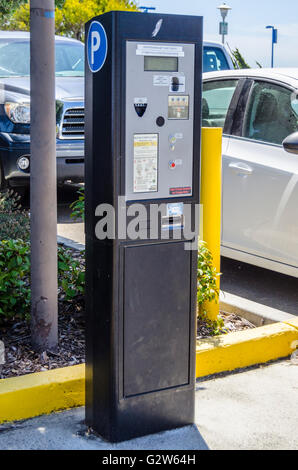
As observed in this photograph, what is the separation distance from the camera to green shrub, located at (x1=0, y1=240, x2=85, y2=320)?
4312 mm

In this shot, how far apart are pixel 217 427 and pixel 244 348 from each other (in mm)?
815

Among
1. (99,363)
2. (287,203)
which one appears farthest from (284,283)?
(99,363)

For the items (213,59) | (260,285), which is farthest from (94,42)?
(213,59)

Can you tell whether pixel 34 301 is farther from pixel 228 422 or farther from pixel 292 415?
pixel 292 415

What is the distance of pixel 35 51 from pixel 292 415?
91.7 inches

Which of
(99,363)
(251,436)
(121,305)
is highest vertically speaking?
(121,305)

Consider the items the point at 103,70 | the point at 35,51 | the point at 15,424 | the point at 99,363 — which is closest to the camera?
the point at 103,70

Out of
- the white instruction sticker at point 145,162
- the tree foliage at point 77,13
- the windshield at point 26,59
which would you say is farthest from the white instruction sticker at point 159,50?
the tree foliage at point 77,13

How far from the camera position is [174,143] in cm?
321

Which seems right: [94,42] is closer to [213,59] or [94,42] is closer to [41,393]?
[41,393]

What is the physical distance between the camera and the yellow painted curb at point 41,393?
355cm

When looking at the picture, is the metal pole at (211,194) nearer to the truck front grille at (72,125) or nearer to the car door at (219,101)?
the car door at (219,101)

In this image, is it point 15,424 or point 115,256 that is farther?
point 15,424

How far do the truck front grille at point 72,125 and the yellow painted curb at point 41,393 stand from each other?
528cm
